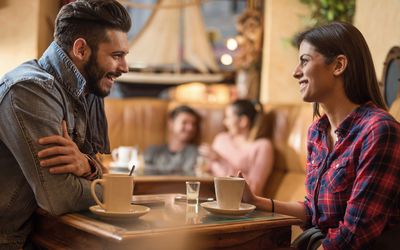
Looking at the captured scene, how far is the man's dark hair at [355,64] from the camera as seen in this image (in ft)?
5.62

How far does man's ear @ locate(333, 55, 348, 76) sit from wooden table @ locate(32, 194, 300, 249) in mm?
544

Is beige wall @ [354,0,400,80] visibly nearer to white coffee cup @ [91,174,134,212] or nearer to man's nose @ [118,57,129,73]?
man's nose @ [118,57,129,73]

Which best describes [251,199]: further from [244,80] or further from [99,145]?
[244,80]

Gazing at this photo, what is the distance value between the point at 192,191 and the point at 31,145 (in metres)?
0.52

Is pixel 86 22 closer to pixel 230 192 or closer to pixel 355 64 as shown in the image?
pixel 230 192

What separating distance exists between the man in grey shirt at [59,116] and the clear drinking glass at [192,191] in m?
0.28

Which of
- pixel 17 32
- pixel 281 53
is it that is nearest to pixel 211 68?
pixel 281 53

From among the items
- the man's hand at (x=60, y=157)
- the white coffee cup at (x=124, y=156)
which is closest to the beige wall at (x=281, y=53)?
the white coffee cup at (x=124, y=156)

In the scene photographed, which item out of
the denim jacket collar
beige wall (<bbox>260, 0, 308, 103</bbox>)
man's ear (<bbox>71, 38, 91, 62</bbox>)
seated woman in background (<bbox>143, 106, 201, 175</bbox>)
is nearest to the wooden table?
the denim jacket collar

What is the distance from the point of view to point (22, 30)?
2.50m

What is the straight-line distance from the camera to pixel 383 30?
9.35 feet

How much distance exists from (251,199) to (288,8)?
2.89 meters

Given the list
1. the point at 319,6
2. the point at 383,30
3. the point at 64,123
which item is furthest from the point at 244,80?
the point at 64,123

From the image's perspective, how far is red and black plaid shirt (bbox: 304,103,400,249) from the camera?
1.50m
